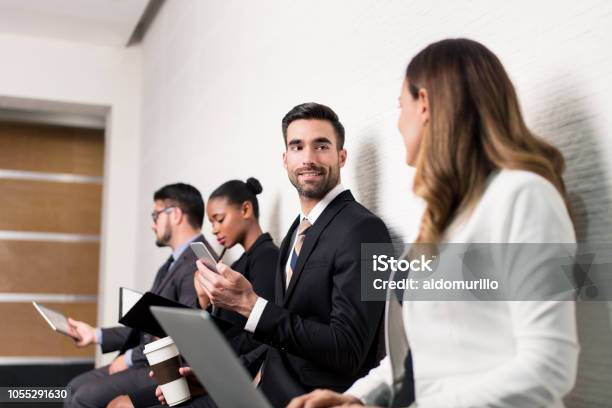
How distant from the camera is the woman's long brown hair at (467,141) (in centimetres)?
112

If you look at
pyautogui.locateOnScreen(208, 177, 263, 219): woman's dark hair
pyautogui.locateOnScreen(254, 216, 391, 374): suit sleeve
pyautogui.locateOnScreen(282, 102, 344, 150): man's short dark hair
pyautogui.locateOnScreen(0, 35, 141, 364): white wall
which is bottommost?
pyautogui.locateOnScreen(254, 216, 391, 374): suit sleeve

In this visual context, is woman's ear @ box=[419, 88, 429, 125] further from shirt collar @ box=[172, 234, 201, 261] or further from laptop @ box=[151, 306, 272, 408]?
shirt collar @ box=[172, 234, 201, 261]

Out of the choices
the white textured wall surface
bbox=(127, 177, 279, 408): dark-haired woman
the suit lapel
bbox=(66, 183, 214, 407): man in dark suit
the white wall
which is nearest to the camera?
the white textured wall surface

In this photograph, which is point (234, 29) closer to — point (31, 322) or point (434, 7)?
point (434, 7)

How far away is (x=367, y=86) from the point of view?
2.20 m

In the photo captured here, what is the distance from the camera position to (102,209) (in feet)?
19.7

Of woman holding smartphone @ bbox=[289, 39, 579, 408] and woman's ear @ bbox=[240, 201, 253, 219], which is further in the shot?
woman's ear @ bbox=[240, 201, 253, 219]

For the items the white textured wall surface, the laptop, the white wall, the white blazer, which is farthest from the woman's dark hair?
the white wall

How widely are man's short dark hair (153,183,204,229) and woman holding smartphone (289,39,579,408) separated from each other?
2.24m

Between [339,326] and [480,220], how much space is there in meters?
0.64

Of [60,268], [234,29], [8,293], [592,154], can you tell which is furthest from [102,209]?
[592,154]

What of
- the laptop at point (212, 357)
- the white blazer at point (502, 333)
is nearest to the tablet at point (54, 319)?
Result: the laptop at point (212, 357)

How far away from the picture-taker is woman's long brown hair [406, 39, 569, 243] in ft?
3.67

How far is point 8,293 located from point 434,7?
4.84 metres
